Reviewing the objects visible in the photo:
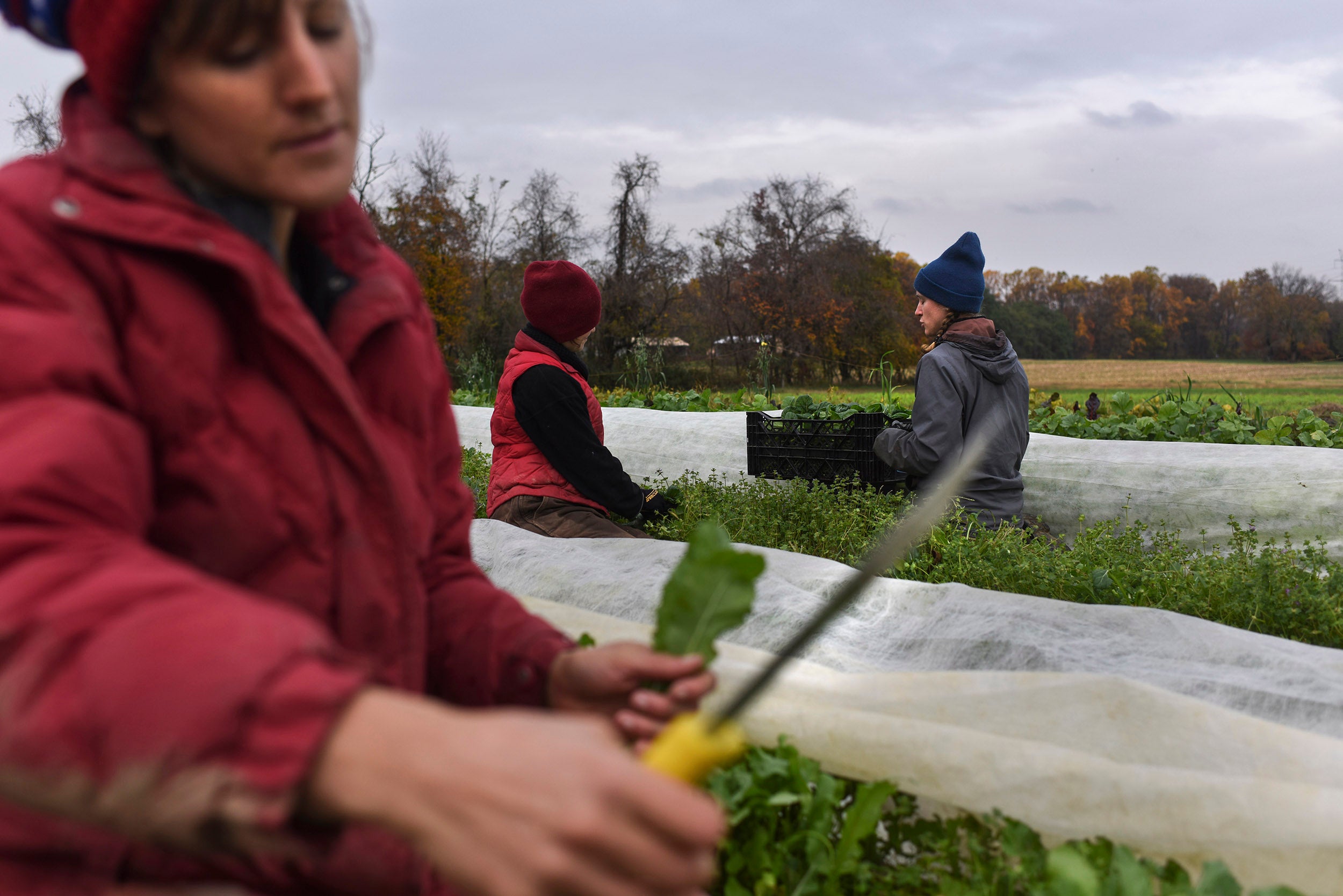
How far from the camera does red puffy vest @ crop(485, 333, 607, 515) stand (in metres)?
3.74

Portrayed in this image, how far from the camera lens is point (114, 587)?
0.59 m

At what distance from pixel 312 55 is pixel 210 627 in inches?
19.2

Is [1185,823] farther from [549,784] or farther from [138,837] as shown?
[138,837]

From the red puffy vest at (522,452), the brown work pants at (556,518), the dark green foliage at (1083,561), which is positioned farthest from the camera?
the red puffy vest at (522,452)

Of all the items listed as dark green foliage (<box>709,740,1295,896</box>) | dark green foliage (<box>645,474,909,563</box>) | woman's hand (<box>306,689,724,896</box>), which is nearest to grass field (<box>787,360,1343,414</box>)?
dark green foliage (<box>645,474,909,563</box>)

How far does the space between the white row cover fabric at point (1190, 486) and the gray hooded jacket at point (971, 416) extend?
48 cm

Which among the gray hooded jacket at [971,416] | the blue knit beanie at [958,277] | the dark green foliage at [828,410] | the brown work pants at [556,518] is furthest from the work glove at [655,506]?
the blue knit beanie at [958,277]

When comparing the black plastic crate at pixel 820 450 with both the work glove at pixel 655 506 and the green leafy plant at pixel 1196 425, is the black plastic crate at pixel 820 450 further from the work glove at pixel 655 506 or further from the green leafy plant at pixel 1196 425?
the green leafy plant at pixel 1196 425

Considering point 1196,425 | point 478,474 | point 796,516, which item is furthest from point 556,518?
point 1196,425

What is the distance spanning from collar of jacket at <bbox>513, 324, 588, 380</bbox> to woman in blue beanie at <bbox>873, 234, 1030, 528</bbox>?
1.44 m

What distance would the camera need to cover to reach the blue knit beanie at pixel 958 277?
4.25 metres

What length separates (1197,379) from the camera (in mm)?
11008

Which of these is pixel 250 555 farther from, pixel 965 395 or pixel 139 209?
pixel 965 395

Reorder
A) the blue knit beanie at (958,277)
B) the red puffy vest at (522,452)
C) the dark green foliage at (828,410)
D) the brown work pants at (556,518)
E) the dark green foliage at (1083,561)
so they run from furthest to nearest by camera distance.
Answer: the dark green foliage at (828,410) → the blue knit beanie at (958,277) → the red puffy vest at (522,452) → the brown work pants at (556,518) → the dark green foliage at (1083,561)
